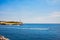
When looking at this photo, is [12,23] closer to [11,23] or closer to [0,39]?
[11,23]

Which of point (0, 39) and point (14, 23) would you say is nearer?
point (0, 39)

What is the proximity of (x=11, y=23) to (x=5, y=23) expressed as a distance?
3.82 m

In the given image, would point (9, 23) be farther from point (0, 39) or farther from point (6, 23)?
point (0, 39)

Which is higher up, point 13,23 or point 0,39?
point 13,23

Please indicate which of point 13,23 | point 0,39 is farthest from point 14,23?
point 0,39

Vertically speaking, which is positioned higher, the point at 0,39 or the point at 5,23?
the point at 5,23

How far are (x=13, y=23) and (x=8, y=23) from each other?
9.90ft

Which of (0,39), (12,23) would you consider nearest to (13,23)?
(12,23)

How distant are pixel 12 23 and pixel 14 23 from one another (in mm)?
Answer: 1213

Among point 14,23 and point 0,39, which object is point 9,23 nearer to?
point 14,23

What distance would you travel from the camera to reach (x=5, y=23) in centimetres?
9462

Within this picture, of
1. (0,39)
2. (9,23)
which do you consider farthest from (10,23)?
(0,39)

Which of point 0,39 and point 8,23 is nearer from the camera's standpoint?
point 0,39

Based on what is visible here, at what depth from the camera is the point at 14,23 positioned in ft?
318
